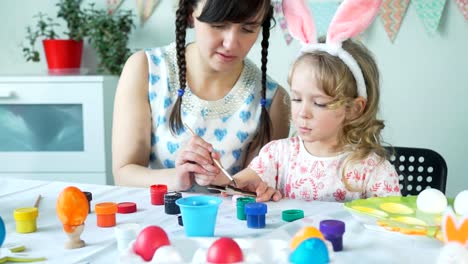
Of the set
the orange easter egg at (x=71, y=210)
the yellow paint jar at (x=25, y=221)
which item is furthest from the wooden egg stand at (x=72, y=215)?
the yellow paint jar at (x=25, y=221)

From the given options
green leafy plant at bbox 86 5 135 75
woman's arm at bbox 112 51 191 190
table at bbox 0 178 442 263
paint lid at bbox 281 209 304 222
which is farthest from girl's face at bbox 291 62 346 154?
green leafy plant at bbox 86 5 135 75

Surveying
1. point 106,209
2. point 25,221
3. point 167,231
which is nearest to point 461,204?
point 167,231

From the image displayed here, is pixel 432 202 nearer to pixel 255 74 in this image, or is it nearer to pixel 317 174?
pixel 317 174

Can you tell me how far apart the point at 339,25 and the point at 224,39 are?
263mm

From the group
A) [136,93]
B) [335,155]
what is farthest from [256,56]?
[335,155]

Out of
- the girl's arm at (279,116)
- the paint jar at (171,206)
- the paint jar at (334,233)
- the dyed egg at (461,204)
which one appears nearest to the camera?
the paint jar at (334,233)

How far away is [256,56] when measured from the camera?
252 cm

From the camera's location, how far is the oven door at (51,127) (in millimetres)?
2369

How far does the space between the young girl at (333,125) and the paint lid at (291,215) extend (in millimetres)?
218

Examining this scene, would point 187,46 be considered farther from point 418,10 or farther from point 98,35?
point 418,10

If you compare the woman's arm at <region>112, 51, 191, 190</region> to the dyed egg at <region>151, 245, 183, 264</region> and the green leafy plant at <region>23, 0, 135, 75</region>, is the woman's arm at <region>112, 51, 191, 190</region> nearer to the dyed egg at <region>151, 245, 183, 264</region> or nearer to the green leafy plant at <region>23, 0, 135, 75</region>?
the dyed egg at <region>151, 245, 183, 264</region>

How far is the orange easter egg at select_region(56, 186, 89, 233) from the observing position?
79 cm

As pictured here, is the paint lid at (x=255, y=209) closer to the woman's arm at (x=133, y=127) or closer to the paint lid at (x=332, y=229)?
the paint lid at (x=332, y=229)

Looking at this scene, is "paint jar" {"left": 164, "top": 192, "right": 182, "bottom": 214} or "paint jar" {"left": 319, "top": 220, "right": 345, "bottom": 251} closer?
"paint jar" {"left": 319, "top": 220, "right": 345, "bottom": 251}
